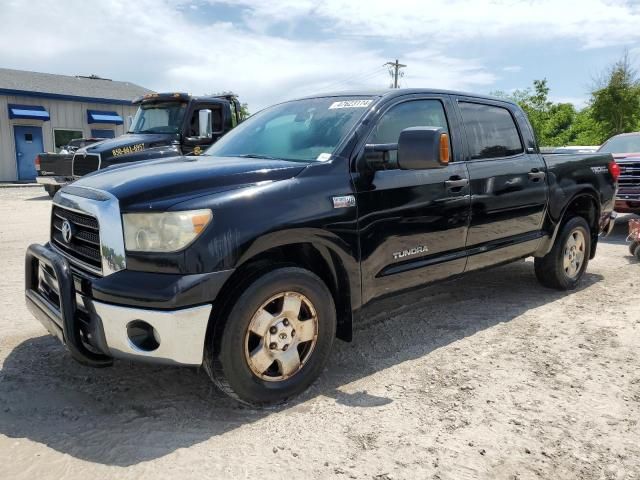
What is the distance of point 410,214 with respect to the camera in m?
3.67

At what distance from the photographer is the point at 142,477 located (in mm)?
2418

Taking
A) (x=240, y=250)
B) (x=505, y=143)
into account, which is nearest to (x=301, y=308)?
(x=240, y=250)

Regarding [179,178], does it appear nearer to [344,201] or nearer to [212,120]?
[344,201]

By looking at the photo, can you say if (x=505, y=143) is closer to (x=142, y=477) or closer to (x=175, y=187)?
(x=175, y=187)

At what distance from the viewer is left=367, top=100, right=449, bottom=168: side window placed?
364cm

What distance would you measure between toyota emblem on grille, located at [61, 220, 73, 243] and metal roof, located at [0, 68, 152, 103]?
81.1 ft

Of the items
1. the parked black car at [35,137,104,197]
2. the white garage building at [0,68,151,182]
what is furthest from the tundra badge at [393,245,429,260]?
the white garage building at [0,68,151,182]

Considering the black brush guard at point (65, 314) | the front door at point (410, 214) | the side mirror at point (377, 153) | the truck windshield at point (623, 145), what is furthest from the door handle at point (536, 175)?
the truck windshield at point (623, 145)

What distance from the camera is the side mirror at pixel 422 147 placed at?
3219 millimetres

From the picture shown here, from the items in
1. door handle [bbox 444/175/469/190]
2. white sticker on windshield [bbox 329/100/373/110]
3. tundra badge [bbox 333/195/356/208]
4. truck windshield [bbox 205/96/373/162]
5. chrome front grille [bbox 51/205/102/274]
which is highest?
white sticker on windshield [bbox 329/100/373/110]

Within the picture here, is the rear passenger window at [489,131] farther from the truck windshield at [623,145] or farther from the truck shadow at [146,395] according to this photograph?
the truck windshield at [623,145]

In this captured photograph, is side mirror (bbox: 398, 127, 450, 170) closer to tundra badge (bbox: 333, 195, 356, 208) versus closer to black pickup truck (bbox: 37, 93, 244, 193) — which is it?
tundra badge (bbox: 333, 195, 356, 208)

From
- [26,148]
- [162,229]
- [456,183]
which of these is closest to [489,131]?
[456,183]

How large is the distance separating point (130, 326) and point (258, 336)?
659 mm
